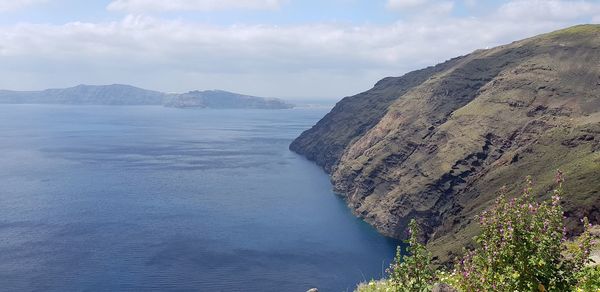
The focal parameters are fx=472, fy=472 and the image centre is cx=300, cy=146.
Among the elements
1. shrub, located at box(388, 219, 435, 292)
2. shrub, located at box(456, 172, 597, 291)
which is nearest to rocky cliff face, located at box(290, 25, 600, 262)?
shrub, located at box(456, 172, 597, 291)

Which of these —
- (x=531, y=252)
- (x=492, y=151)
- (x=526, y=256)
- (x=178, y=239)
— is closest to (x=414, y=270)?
(x=526, y=256)

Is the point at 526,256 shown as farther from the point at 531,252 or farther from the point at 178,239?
the point at 178,239

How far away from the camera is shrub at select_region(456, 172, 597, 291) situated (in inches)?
530

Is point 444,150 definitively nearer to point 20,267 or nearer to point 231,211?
point 231,211

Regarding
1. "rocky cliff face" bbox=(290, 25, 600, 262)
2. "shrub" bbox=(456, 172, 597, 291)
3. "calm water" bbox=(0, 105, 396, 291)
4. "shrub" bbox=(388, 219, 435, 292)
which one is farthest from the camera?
"rocky cliff face" bbox=(290, 25, 600, 262)

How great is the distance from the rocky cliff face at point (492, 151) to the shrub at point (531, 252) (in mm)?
96550

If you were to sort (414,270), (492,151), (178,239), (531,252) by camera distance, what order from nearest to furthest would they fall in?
(531,252) < (414,270) < (178,239) < (492,151)

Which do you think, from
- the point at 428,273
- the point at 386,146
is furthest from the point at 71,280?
the point at 386,146

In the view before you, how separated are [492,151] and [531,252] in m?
151

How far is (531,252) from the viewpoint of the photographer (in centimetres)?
1362

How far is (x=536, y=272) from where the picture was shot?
1352 cm

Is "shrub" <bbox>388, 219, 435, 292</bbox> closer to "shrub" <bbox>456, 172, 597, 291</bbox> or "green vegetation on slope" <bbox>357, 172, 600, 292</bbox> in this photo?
"green vegetation on slope" <bbox>357, 172, 600, 292</bbox>

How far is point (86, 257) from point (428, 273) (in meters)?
112

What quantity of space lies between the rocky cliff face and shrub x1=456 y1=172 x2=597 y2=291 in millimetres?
96550
